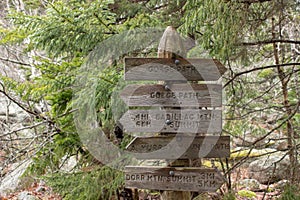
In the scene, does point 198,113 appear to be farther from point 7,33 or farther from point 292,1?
point 7,33

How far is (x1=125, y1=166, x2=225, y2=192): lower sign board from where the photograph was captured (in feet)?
7.95

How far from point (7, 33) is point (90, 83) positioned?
1653 mm

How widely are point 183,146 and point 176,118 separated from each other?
9.0 inches

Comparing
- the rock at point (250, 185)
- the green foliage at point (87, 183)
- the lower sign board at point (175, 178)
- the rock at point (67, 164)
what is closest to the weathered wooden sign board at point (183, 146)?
the lower sign board at point (175, 178)

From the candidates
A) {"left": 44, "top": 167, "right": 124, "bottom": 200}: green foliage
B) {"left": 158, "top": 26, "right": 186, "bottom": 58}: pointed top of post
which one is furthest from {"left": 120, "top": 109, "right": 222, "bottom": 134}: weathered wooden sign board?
{"left": 44, "top": 167, "right": 124, "bottom": 200}: green foliage

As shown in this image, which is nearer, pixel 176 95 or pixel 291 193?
pixel 176 95

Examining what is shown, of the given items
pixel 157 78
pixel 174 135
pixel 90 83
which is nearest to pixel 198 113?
pixel 174 135

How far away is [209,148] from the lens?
97.1 inches

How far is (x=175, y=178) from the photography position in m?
2.47

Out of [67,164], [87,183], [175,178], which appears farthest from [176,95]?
[67,164]

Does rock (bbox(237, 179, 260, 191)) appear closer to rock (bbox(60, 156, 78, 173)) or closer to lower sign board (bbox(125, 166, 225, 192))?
rock (bbox(60, 156, 78, 173))

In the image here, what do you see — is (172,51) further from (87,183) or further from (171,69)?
(87,183)

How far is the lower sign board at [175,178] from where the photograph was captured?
2.42 meters

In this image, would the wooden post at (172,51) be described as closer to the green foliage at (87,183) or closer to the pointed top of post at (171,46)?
the pointed top of post at (171,46)
